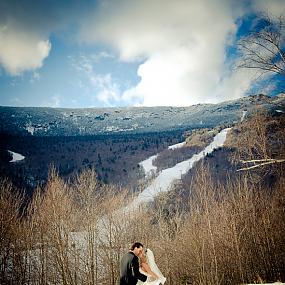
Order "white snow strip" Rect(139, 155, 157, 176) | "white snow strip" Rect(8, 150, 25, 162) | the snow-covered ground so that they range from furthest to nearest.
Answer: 1. "white snow strip" Rect(8, 150, 25, 162)
2. "white snow strip" Rect(139, 155, 157, 176)
3. the snow-covered ground

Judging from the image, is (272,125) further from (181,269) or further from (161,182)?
(161,182)

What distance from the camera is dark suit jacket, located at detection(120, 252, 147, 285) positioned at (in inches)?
278

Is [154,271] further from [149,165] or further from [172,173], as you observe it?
[149,165]

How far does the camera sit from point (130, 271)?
23.2 ft

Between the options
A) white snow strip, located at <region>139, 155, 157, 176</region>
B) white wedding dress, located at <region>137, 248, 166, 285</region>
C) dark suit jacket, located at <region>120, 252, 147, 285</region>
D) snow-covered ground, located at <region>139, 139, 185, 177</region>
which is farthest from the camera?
white snow strip, located at <region>139, 155, 157, 176</region>

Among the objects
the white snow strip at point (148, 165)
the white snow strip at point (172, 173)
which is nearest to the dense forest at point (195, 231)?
the white snow strip at point (172, 173)

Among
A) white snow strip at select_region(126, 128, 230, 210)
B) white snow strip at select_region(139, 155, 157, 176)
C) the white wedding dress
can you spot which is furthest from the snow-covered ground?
the white wedding dress

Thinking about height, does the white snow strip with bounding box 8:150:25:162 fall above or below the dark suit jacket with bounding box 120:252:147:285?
above

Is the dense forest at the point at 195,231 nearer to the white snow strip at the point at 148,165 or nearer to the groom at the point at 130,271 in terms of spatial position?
the groom at the point at 130,271

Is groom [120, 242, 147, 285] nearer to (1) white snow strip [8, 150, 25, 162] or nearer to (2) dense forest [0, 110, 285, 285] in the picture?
(2) dense forest [0, 110, 285, 285]

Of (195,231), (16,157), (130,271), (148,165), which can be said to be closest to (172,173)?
(148,165)

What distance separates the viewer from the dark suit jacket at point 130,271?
7.05 metres

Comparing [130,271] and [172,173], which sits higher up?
[172,173]

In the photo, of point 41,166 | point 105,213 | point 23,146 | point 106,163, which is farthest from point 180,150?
point 105,213
